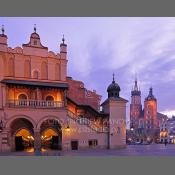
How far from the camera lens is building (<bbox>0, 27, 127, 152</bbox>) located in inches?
1336

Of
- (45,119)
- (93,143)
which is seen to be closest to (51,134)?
(45,119)

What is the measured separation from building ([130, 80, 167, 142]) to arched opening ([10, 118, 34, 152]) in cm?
8008

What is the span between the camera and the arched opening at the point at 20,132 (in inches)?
1395

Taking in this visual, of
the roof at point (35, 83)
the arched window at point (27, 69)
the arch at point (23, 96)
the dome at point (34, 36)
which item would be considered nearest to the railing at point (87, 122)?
the roof at point (35, 83)

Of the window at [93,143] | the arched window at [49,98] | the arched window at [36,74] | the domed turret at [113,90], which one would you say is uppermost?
the arched window at [36,74]

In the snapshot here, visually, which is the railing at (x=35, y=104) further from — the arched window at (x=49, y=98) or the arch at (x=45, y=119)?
the arched window at (x=49, y=98)

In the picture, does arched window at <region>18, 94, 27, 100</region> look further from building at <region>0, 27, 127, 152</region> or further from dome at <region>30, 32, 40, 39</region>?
dome at <region>30, 32, 40, 39</region>

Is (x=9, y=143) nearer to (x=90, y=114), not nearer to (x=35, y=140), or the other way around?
(x=35, y=140)

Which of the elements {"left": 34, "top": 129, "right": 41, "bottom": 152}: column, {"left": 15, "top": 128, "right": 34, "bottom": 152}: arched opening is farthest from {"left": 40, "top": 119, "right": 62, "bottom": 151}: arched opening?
{"left": 34, "top": 129, "right": 41, "bottom": 152}: column

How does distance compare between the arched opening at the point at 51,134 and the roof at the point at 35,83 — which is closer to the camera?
the roof at the point at 35,83

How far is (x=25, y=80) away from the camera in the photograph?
35188 mm

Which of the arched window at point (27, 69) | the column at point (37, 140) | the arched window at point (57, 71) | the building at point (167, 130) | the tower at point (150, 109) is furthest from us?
the tower at point (150, 109)

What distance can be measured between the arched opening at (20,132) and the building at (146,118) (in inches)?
3153

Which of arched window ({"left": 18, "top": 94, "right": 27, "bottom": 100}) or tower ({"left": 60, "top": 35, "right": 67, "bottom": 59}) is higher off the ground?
tower ({"left": 60, "top": 35, "right": 67, "bottom": 59})
